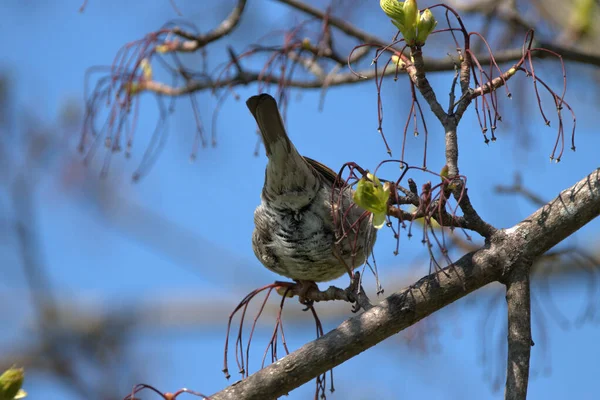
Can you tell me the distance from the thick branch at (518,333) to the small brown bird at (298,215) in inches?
38.2

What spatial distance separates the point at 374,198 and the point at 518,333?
1.99 feet

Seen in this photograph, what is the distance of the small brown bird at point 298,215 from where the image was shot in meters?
3.15

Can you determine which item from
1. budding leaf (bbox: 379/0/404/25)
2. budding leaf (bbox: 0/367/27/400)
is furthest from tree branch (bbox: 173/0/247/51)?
budding leaf (bbox: 0/367/27/400)

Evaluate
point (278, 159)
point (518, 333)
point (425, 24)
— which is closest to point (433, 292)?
point (518, 333)

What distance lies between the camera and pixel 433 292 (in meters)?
2.27

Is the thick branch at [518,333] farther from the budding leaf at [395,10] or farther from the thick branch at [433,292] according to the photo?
the budding leaf at [395,10]

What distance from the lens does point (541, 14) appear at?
4641mm

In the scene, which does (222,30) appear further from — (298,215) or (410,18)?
(410,18)

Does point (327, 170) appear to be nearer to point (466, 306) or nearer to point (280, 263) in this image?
point (280, 263)

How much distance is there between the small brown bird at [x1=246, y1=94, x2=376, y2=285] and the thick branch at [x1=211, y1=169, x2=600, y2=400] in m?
0.87

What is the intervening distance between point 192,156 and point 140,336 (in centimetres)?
367

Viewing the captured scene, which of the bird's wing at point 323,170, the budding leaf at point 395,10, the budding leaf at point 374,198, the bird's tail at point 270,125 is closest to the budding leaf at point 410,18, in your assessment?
the budding leaf at point 395,10

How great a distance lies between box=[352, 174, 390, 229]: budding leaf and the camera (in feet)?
6.78

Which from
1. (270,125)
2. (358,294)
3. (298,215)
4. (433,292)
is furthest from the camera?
(298,215)
